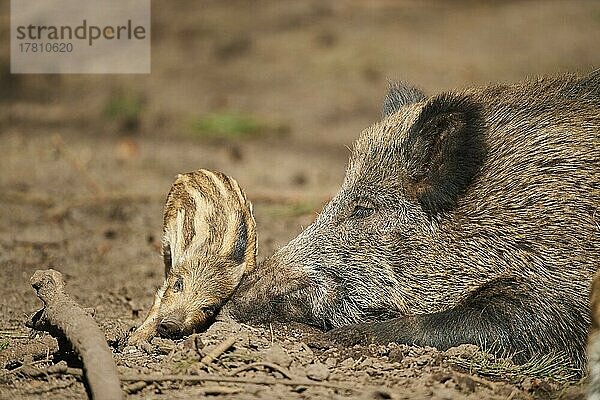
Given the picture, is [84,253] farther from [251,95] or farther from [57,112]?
[251,95]

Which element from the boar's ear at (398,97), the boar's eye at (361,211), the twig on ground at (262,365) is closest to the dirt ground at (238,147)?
the twig on ground at (262,365)

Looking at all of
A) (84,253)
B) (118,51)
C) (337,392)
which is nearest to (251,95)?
(118,51)

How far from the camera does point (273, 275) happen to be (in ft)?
13.1

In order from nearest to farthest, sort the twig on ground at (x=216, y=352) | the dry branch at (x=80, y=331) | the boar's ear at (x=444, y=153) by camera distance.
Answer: the dry branch at (x=80, y=331)
the twig on ground at (x=216, y=352)
the boar's ear at (x=444, y=153)

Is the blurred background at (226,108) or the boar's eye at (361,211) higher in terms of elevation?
the blurred background at (226,108)

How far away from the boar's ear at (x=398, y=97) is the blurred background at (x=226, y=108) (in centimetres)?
87

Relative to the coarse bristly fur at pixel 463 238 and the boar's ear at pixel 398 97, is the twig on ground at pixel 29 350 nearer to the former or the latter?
the coarse bristly fur at pixel 463 238

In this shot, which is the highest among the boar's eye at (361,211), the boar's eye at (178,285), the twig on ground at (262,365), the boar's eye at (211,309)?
the boar's eye at (361,211)

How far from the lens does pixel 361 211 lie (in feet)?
13.7

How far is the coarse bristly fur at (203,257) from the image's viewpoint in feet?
12.4
